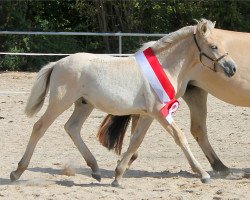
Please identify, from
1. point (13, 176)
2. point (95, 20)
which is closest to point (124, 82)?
point (13, 176)

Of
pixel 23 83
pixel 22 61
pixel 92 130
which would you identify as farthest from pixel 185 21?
pixel 92 130

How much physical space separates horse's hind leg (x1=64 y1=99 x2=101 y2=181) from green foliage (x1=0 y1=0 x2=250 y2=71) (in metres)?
11.2

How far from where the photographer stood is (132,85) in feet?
23.2

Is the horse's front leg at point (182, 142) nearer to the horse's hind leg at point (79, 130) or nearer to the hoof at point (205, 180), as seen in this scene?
the hoof at point (205, 180)

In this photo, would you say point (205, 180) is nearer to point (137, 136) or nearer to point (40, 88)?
point (137, 136)

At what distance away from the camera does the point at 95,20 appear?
2064cm

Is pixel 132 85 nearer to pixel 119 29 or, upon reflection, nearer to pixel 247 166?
pixel 247 166

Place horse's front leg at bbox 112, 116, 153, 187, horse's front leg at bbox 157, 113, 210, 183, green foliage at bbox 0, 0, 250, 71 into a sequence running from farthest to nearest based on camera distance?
green foliage at bbox 0, 0, 250, 71 → horse's front leg at bbox 112, 116, 153, 187 → horse's front leg at bbox 157, 113, 210, 183

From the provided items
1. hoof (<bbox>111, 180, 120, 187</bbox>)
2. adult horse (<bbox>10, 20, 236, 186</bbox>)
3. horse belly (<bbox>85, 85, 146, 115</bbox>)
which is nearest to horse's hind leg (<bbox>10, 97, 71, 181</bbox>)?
→ adult horse (<bbox>10, 20, 236, 186</bbox>)

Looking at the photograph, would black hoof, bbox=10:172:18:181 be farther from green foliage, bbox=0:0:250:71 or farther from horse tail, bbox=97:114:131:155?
green foliage, bbox=0:0:250:71

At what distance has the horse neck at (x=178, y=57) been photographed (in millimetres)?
7289

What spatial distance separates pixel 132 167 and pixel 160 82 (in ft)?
5.02

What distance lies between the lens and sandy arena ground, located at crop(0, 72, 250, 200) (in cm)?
674

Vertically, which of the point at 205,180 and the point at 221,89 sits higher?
the point at 221,89
